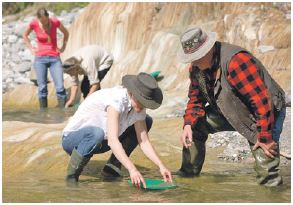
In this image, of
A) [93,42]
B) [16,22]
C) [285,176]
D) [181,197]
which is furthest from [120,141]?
[16,22]

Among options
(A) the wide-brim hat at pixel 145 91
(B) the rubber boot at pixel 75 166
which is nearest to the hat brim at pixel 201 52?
(A) the wide-brim hat at pixel 145 91

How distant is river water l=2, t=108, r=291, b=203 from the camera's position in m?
6.50

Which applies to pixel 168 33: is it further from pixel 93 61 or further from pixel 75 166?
pixel 75 166

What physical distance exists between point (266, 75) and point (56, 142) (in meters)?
3.12

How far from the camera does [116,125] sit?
22.1 feet

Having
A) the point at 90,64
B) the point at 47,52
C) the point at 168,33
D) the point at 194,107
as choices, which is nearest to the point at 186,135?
the point at 194,107

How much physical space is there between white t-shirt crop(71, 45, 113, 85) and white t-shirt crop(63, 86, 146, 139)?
5.78 metres

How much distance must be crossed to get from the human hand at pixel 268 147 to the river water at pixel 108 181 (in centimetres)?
33

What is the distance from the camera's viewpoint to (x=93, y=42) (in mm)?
18391

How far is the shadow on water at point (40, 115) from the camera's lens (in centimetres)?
1270

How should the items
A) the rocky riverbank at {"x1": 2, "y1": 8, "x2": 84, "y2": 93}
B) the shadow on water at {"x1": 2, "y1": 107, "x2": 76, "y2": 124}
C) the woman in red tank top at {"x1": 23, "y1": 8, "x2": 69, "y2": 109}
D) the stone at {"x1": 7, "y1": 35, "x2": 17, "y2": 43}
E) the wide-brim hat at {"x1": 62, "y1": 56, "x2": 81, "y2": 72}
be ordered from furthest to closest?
1. the stone at {"x1": 7, "y1": 35, "x2": 17, "y2": 43}
2. the rocky riverbank at {"x1": 2, "y1": 8, "x2": 84, "y2": 93}
3. the woman in red tank top at {"x1": 23, "y1": 8, "x2": 69, "y2": 109}
4. the wide-brim hat at {"x1": 62, "y1": 56, "x2": 81, "y2": 72}
5. the shadow on water at {"x1": 2, "y1": 107, "x2": 76, "y2": 124}

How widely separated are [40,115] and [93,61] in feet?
4.52

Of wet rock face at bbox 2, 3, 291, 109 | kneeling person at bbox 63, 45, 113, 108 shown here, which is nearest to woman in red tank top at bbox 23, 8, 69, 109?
kneeling person at bbox 63, 45, 113, 108

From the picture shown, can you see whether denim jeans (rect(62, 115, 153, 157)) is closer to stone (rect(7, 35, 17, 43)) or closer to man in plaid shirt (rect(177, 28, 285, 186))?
man in plaid shirt (rect(177, 28, 285, 186))
